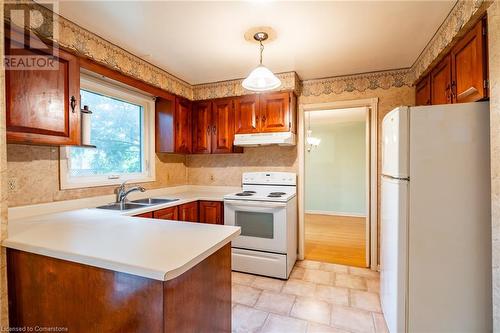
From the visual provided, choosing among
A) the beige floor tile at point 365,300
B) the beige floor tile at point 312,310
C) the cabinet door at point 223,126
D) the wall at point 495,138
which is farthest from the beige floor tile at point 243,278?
the wall at point 495,138

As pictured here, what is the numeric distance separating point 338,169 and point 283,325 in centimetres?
461

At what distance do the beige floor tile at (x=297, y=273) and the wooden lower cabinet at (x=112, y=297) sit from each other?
5.00ft

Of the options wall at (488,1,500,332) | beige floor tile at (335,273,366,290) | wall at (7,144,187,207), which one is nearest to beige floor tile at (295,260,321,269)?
beige floor tile at (335,273,366,290)

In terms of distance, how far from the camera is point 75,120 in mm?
1914

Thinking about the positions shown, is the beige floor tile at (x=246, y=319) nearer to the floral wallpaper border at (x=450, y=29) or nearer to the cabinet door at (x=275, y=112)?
the cabinet door at (x=275, y=112)

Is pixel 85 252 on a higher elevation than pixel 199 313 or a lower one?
higher

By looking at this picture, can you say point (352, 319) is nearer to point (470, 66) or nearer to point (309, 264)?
point (309, 264)

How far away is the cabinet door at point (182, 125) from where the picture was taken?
125 inches

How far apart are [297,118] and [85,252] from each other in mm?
2758

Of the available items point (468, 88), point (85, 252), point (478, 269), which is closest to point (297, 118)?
point (468, 88)

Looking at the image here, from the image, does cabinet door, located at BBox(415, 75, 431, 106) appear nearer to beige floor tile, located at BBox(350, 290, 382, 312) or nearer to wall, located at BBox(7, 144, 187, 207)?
beige floor tile, located at BBox(350, 290, 382, 312)

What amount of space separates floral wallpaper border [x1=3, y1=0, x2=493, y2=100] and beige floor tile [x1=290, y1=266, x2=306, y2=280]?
2.19m

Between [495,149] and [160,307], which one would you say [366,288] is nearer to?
[495,149]

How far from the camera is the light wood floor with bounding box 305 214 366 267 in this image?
10.9 ft
